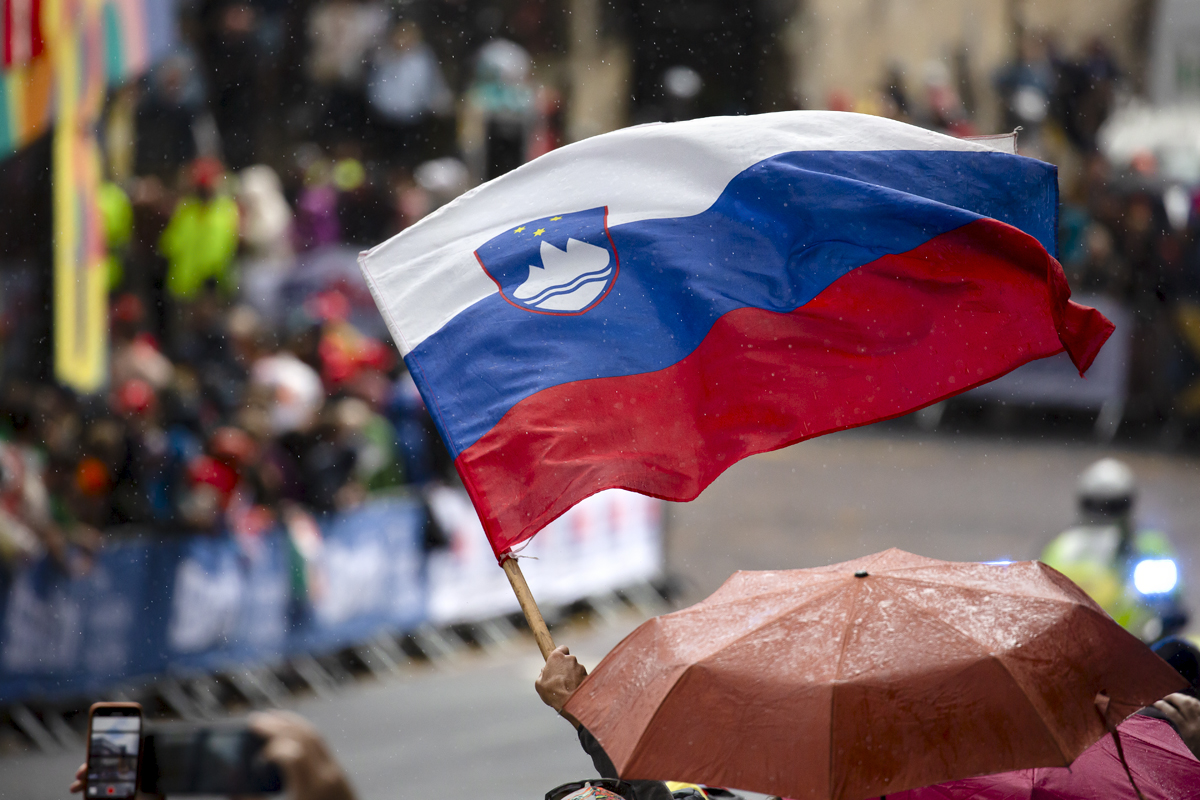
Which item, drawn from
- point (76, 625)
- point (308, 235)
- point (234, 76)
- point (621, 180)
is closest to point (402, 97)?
point (234, 76)

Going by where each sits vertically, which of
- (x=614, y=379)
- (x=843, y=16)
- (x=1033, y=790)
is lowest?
(x=1033, y=790)

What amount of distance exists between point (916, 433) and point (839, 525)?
3196 mm

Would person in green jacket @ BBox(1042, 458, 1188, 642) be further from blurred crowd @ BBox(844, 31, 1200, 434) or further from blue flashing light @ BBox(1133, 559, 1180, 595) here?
blurred crowd @ BBox(844, 31, 1200, 434)

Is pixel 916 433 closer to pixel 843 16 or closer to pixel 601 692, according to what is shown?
pixel 843 16

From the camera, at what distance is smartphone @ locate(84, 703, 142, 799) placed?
292 cm

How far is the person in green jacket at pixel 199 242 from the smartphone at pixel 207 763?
1155cm

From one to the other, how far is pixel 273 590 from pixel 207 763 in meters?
7.90

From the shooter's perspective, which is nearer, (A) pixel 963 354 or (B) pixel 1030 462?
(A) pixel 963 354

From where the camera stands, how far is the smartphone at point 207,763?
6.98 feet

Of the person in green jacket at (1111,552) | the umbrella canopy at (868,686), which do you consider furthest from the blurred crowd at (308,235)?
the umbrella canopy at (868,686)

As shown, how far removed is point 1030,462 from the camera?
1664cm

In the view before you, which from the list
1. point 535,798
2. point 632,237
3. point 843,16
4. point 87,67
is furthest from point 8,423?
point 843,16

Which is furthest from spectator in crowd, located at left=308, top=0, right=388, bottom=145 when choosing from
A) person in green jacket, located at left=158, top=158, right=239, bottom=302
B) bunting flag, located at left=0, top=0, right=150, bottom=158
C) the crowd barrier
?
the crowd barrier

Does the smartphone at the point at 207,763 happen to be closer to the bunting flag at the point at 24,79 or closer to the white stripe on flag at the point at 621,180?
the white stripe on flag at the point at 621,180
